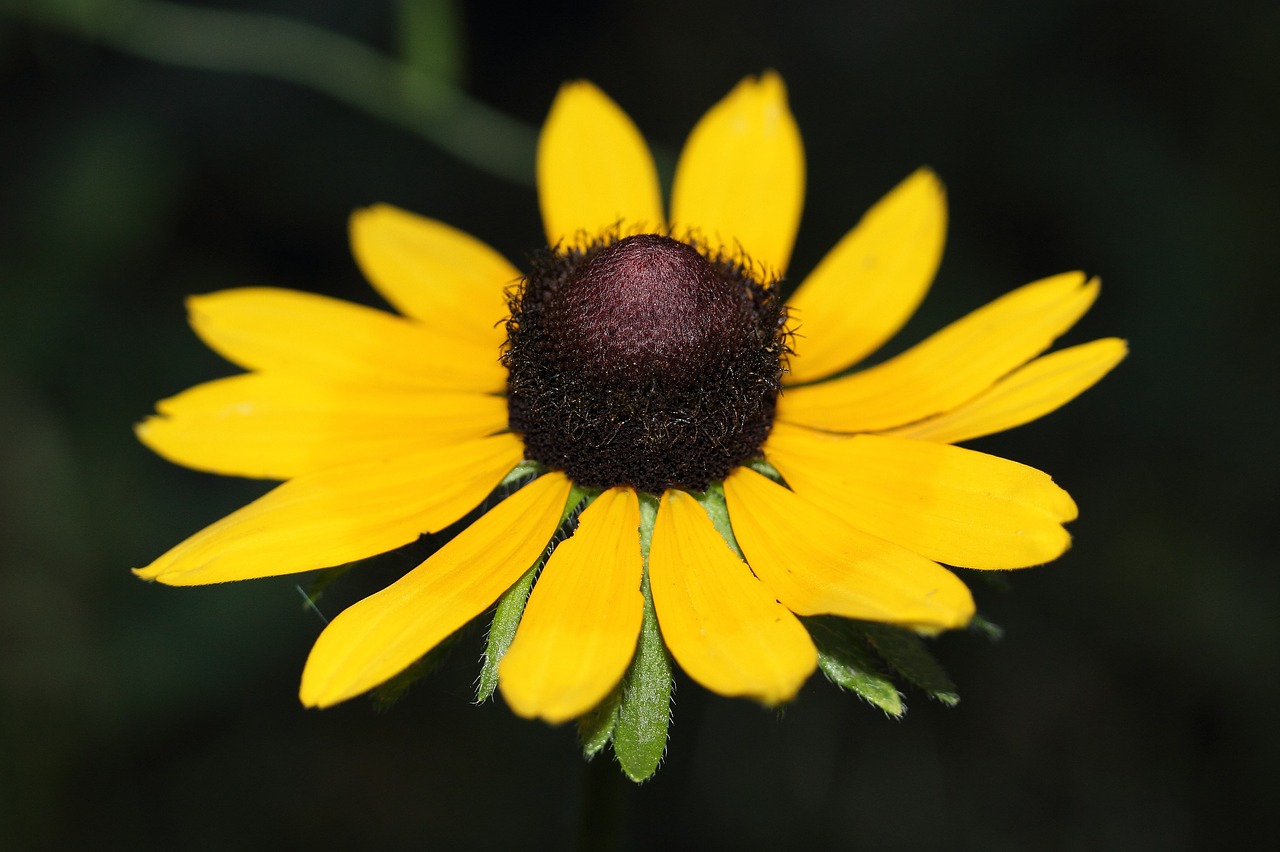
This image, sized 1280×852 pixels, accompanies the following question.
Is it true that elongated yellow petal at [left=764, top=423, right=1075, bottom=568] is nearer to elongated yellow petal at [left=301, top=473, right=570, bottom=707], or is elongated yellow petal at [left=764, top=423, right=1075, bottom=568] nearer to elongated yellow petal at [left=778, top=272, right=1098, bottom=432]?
elongated yellow petal at [left=778, top=272, right=1098, bottom=432]

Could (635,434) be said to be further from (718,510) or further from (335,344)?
(335,344)

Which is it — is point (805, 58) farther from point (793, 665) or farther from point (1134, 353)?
point (793, 665)

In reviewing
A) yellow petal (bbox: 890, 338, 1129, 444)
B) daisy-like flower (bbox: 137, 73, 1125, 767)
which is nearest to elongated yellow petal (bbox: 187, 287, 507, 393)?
daisy-like flower (bbox: 137, 73, 1125, 767)

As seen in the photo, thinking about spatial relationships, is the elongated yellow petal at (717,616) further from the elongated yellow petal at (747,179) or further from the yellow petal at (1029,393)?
the elongated yellow petal at (747,179)

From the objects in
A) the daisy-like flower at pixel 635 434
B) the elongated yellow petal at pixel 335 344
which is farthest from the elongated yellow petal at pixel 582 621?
the elongated yellow petal at pixel 335 344

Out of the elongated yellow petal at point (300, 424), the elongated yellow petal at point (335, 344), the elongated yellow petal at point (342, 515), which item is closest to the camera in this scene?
the elongated yellow petal at point (342, 515)

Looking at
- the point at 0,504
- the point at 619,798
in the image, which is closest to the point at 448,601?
the point at 619,798
